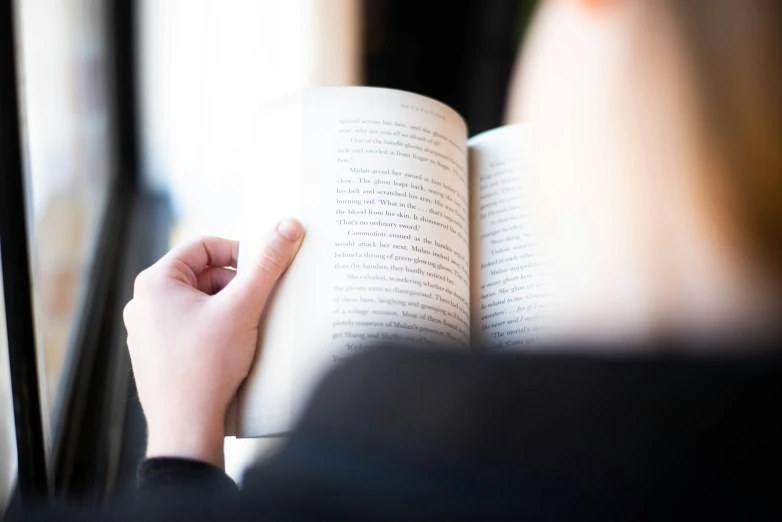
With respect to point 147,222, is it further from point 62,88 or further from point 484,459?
point 484,459

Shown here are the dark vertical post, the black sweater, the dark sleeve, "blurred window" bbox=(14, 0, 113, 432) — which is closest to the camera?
the black sweater

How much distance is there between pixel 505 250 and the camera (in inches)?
22.3

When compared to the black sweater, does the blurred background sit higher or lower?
higher

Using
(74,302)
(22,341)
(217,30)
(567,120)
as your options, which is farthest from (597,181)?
(217,30)

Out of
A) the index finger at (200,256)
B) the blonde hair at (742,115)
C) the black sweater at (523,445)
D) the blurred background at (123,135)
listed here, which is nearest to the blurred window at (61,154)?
the blurred background at (123,135)

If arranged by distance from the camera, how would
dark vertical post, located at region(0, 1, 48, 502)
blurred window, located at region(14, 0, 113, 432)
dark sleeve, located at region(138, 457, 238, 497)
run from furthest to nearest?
blurred window, located at region(14, 0, 113, 432), dark vertical post, located at region(0, 1, 48, 502), dark sleeve, located at region(138, 457, 238, 497)

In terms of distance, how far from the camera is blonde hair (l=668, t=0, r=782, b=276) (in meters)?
0.48

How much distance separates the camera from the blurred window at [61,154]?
0.61 metres

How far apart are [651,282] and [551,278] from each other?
0.24ft

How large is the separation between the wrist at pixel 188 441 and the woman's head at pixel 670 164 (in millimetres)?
280

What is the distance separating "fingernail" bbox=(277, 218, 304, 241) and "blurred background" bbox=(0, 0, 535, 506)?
5 cm

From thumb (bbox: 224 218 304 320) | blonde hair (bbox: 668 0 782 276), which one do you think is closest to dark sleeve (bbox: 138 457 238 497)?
thumb (bbox: 224 218 304 320)

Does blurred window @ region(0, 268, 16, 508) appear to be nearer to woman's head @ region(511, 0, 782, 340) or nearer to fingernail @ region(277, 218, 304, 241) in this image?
fingernail @ region(277, 218, 304, 241)

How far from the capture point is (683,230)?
515 millimetres
